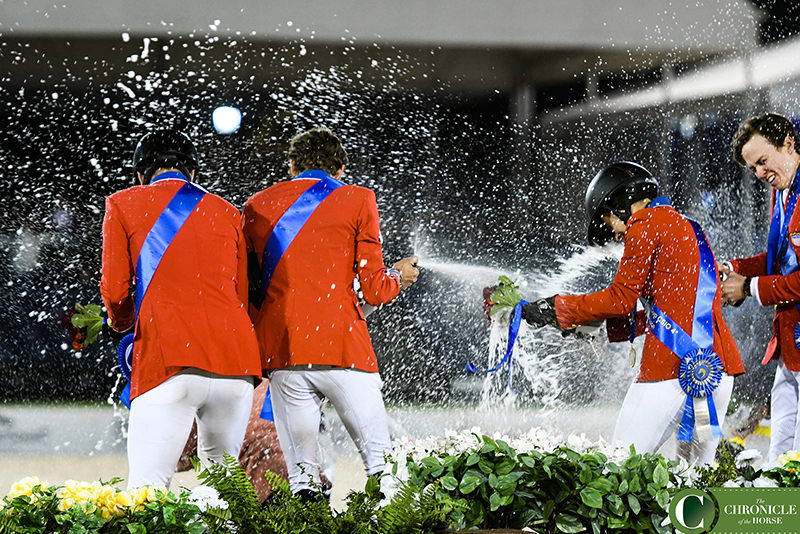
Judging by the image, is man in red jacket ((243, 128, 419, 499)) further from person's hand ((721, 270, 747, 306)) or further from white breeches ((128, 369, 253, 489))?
person's hand ((721, 270, 747, 306))

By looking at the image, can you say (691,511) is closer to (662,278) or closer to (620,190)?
(662,278)

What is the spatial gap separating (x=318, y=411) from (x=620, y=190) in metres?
1.45

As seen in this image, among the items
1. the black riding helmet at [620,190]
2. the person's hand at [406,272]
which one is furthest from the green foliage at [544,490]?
the black riding helmet at [620,190]

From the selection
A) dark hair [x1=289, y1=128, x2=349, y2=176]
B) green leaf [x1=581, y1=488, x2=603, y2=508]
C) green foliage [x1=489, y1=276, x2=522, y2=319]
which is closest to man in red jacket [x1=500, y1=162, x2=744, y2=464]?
green foliage [x1=489, y1=276, x2=522, y2=319]

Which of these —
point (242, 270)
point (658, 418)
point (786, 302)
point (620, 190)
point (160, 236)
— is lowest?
point (658, 418)

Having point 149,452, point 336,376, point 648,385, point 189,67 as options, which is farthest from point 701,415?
point 189,67

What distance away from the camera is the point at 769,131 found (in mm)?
3570

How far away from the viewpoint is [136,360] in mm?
2672

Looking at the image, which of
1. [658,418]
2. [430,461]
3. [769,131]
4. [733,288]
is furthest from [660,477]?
[769,131]

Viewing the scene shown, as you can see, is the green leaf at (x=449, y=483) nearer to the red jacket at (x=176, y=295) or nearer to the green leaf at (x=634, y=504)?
the green leaf at (x=634, y=504)

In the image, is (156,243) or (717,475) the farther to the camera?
(156,243)

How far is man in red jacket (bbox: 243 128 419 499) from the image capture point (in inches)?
115

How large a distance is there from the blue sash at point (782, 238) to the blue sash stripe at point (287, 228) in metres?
1.97

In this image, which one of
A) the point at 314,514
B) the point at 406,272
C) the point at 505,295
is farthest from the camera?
the point at 505,295
